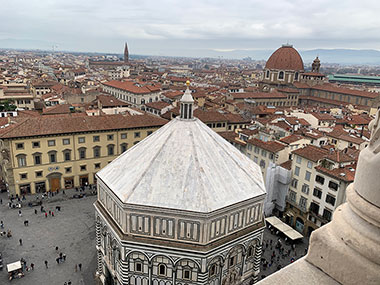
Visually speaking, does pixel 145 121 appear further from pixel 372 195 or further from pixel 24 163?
pixel 372 195

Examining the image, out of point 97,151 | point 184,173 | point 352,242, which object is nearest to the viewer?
point 352,242

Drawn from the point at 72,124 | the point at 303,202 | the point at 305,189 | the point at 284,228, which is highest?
the point at 72,124

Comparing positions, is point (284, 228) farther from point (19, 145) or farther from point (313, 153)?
point (19, 145)

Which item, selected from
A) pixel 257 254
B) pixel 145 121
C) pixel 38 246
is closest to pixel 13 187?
pixel 38 246

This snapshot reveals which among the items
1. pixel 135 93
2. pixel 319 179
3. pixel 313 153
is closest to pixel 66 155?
pixel 313 153

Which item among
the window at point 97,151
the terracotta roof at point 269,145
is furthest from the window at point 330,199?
the window at point 97,151

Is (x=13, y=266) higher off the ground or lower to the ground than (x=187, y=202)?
lower

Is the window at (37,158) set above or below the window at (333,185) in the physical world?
below

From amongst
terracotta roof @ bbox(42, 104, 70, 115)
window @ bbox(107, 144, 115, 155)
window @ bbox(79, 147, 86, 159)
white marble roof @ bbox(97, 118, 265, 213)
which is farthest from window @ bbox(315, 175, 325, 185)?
terracotta roof @ bbox(42, 104, 70, 115)

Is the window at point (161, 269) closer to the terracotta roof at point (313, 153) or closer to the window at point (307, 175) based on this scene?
the window at point (307, 175)
